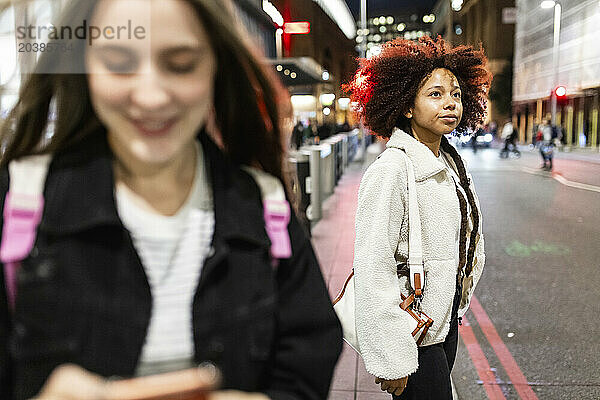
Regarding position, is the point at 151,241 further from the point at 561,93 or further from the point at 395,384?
the point at 561,93

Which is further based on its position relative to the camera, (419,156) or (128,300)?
(419,156)

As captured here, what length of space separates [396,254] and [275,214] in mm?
1223

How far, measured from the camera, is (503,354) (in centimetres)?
407

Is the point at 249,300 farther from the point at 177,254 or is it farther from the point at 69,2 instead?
the point at 69,2

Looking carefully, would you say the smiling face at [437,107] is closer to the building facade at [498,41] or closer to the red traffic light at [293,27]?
the red traffic light at [293,27]

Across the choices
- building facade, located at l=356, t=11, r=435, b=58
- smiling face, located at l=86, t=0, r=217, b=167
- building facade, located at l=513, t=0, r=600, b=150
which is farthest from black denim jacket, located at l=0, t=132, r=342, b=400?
building facade, located at l=356, t=11, r=435, b=58

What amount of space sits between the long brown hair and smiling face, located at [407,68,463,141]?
4.53 feet

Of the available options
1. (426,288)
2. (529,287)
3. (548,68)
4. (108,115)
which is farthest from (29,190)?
(548,68)

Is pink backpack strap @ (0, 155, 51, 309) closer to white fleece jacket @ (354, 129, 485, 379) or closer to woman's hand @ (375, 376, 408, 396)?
white fleece jacket @ (354, 129, 485, 379)

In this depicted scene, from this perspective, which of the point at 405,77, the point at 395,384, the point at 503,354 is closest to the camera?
the point at 395,384

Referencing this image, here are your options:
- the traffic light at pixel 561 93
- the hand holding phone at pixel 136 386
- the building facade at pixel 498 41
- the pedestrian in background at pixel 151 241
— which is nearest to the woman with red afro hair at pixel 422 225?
the pedestrian in background at pixel 151 241

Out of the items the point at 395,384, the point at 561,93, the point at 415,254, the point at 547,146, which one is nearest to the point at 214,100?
the point at 415,254

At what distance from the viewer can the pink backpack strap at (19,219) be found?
2.92 feet

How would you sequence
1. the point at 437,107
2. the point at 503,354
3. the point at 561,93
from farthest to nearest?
the point at 561,93 → the point at 503,354 → the point at 437,107
